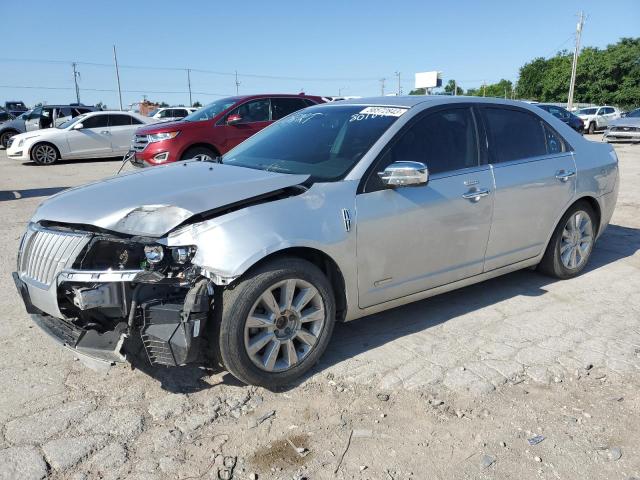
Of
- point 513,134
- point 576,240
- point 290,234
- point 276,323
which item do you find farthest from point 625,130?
point 276,323

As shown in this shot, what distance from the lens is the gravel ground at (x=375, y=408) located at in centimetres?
261

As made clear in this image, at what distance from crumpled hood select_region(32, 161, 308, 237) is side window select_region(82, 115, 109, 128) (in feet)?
45.9

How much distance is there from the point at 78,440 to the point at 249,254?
1.29 metres

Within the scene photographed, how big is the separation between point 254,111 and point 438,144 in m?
7.50

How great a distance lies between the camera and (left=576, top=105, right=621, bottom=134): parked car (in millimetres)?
31062

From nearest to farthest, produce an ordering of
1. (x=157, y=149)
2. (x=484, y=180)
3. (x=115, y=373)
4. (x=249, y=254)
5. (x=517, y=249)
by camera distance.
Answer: (x=249, y=254) → (x=115, y=373) → (x=484, y=180) → (x=517, y=249) → (x=157, y=149)

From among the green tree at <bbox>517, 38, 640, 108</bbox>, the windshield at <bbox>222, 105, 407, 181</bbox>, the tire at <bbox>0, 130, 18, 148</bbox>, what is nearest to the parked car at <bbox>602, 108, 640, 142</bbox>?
the windshield at <bbox>222, 105, 407, 181</bbox>

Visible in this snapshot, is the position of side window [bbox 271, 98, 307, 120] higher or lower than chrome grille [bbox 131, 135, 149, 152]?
higher

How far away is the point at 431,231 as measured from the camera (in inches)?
150

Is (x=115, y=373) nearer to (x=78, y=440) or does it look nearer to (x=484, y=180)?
(x=78, y=440)

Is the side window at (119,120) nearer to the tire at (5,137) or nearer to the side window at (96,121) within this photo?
the side window at (96,121)

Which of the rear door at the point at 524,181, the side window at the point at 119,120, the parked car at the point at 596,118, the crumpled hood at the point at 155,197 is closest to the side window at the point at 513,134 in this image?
the rear door at the point at 524,181

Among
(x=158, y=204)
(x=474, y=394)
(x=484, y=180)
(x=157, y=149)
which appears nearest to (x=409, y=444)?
(x=474, y=394)

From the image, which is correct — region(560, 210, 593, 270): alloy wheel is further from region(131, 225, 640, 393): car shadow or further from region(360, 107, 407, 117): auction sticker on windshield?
region(360, 107, 407, 117): auction sticker on windshield
